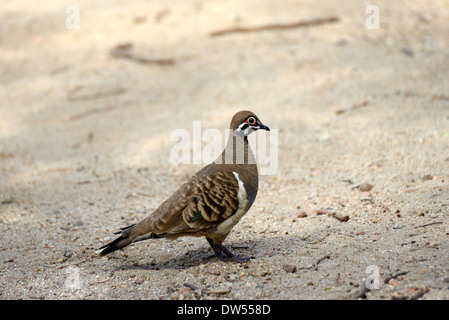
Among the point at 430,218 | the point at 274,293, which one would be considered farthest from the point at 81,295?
the point at 430,218

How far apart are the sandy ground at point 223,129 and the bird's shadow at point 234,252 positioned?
0.08 ft

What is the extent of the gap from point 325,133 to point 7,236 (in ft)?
13.1

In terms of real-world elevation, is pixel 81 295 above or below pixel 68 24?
below

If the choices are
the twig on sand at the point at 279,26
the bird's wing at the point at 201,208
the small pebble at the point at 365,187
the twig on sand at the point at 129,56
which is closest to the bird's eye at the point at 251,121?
the bird's wing at the point at 201,208

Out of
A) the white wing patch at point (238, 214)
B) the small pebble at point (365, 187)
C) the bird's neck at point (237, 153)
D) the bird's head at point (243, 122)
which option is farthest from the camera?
the small pebble at point (365, 187)

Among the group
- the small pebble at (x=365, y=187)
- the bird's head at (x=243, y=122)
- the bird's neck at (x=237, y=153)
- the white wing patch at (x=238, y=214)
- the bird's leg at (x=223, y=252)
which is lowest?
the bird's leg at (x=223, y=252)

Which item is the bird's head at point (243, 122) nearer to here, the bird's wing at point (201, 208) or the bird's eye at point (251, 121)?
the bird's eye at point (251, 121)

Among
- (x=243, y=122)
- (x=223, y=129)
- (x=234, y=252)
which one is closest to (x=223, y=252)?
(x=234, y=252)

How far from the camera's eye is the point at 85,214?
5.30 meters

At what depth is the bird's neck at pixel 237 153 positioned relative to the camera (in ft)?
13.7

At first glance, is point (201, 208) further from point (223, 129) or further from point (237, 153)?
point (223, 129)

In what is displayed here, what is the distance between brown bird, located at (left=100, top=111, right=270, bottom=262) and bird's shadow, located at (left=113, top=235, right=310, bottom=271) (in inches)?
6.3

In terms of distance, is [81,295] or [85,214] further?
[85,214]

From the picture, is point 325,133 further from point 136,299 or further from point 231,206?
point 136,299
